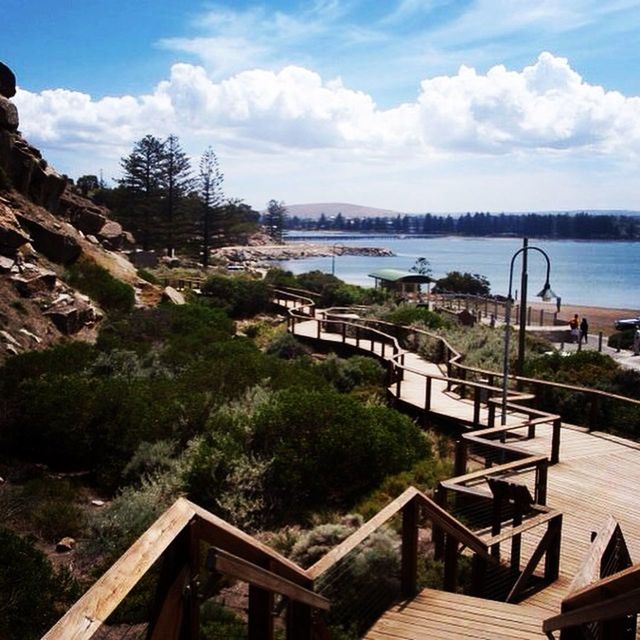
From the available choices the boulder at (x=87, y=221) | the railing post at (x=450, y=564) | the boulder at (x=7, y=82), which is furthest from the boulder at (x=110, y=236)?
the railing post at (x=450, y=564)

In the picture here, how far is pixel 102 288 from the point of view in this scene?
26.1m

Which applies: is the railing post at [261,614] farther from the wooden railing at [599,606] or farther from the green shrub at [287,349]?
the green shrub at [287,349]

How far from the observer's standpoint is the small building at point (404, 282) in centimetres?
4147

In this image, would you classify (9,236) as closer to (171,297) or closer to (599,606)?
(171,297)

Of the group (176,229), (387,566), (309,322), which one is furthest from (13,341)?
(176,229)

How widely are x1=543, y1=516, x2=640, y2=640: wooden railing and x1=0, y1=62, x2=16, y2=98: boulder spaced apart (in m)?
33.1

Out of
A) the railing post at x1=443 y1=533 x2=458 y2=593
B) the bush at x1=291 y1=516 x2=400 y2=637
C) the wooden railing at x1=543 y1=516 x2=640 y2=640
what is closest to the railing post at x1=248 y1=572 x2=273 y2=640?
the bush at x1=291 y1=516 x2=400 y2=637

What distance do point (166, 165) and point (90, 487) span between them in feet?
168

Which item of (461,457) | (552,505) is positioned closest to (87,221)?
(461,457)

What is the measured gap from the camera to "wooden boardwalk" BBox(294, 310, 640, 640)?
4699 millimetres

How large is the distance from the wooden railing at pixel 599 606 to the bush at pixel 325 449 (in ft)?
19.2

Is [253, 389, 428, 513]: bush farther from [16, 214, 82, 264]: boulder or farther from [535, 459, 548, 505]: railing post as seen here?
[16, 214, 82, 264]: boulder

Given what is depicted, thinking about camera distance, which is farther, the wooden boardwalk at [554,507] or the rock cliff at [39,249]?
the rock cliff at [39,249]

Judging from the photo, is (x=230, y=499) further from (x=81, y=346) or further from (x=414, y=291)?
(x=414, y=291)
